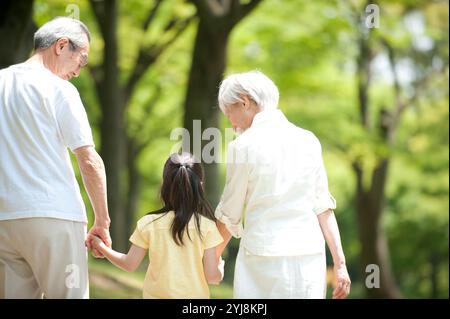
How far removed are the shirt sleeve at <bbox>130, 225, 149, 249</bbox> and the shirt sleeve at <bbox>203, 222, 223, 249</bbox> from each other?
0.32m

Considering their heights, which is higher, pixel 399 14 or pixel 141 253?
pixel 399 14

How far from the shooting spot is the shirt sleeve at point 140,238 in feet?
14.5

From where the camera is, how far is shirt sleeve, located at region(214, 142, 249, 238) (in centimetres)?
412

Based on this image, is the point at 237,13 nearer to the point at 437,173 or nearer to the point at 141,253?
the point at 141,253

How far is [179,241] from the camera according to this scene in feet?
14.3

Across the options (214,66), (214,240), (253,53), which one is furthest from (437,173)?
(214,240)

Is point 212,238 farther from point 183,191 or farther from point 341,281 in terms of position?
point 341,281

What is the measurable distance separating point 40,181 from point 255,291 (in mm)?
1212

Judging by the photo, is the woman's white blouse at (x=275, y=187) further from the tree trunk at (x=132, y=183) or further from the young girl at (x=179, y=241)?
the tree trunk at (x=132, y=183)

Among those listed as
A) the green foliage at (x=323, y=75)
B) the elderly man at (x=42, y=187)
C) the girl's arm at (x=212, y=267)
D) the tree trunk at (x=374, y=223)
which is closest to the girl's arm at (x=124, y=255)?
the elderly man at (x=42, y=187)

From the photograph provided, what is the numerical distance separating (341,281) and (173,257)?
0.89 m

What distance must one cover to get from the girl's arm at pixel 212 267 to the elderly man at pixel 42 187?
0.58 m

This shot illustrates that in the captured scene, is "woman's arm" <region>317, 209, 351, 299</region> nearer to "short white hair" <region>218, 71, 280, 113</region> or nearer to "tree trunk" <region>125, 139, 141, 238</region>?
"short white hair" <region>218, 71, 280, 113</region>
